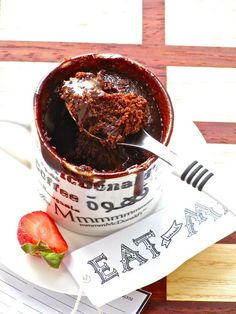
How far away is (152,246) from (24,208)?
212 millimetres

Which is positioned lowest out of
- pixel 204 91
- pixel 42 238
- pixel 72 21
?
pixel 42 238

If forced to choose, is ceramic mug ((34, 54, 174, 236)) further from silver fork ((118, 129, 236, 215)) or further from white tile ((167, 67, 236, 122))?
white tile ((167, 67, 236, 122))

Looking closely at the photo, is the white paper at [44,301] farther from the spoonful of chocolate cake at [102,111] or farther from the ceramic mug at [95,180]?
the spoonful of chocolate cake at [102,111]

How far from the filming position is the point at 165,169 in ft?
3.60

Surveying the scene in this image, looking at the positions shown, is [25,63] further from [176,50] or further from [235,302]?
[235,302]

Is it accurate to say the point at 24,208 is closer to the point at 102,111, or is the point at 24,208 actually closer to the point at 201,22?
the point at 102,111

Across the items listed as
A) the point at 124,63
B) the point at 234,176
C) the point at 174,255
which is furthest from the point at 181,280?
the point at 124,63

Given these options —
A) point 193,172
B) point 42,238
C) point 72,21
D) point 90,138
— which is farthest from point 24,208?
point 72,21

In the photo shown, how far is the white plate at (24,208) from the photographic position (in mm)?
1104

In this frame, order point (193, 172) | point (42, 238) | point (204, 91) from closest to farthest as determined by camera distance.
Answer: point (193, 172), point (42, 238), point (204, 91)

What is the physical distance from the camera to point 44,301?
1.14 m

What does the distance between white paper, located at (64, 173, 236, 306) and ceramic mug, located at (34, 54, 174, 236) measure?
0.08ft

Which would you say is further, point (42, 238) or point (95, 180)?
point (42, 238)

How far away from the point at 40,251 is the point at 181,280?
239mm
